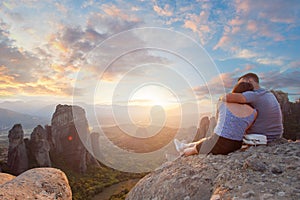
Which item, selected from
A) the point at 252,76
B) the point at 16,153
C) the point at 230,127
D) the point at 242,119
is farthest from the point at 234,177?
the point at 16,153

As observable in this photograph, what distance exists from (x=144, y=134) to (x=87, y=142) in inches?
968

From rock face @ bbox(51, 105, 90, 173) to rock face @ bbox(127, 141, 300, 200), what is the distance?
2951 inches

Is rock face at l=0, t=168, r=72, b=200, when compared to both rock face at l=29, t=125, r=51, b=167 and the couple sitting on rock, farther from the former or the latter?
rock face at l=29, t=125, r=51, b=167

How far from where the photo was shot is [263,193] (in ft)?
12.7

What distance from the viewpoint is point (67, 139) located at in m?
77.4

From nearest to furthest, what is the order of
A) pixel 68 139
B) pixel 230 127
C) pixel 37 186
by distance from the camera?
pixel 230 127 < pixel 37 186 < pixel 68 139

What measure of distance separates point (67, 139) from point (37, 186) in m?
74.9

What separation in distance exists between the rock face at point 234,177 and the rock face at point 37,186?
2.92 m

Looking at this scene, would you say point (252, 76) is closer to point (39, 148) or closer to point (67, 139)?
point (39, 148)

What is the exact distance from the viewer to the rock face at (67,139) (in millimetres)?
75438

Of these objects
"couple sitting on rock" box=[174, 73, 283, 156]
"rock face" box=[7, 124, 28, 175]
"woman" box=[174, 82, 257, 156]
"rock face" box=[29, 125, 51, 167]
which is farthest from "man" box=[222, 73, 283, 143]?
"rock face" box=[29, 125, 51, 167]

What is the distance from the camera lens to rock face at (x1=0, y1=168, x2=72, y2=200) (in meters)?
6.42

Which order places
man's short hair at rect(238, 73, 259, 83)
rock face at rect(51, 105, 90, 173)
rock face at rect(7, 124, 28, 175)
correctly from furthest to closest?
rock face at rect(51, 105, 90, 173) < rock face at rect(7, 124, 28, 175) < man's short hair at rect(238, 73, 259, 83)

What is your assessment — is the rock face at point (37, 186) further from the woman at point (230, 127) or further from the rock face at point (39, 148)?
the rock face at point (39, 148)
